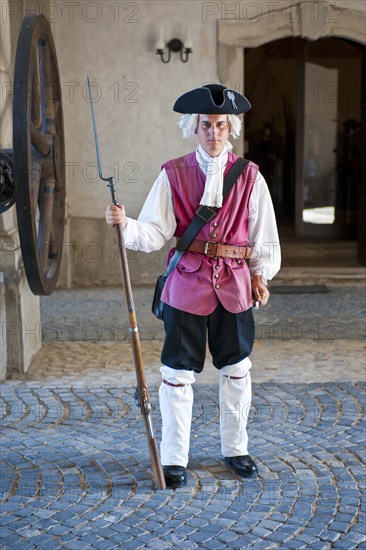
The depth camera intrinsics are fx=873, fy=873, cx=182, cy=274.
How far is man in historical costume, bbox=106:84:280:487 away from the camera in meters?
3.76

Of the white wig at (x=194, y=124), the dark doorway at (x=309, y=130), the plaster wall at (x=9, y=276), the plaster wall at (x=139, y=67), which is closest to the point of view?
the white wig at (x=194, y=124)

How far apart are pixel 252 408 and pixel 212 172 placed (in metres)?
1.68

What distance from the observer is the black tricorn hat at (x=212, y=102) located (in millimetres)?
3648

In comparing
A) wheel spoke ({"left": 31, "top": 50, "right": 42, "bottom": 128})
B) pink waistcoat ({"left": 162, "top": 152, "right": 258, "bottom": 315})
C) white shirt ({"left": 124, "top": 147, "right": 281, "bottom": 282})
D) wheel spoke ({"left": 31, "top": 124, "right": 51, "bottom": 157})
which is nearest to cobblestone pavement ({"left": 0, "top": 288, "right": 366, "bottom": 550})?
pink waistcoat ({"left": 162, "top": 152, "right": 258, "bottom": 315})

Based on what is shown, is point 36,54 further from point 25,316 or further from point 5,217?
point 25,316

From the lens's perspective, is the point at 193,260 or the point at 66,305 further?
the point at 66,305

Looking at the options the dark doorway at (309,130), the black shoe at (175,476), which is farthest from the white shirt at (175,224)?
the dark doorway at (309,130)

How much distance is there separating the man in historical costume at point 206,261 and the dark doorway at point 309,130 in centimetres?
714

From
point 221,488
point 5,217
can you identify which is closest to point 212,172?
point 221,488

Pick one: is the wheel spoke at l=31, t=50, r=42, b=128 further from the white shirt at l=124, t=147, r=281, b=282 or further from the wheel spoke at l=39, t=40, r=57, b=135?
the white shirt at l=124, t=147, r=281, b=282

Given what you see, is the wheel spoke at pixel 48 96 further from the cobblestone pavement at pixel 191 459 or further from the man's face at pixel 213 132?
the cobblestone pavement at pixel 191 459

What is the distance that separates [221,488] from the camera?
378cm

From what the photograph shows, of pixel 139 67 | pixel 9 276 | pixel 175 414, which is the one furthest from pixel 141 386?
pixel 139 67

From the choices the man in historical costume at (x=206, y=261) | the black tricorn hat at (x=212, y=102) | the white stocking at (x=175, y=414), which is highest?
the black tricorn hat at (x=212, y=102)
